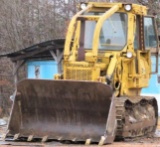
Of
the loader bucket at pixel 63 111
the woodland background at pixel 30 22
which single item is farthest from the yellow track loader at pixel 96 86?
the woodland background at pixel 30 22

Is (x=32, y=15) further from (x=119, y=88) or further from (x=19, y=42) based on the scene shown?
(x=119, y=88)

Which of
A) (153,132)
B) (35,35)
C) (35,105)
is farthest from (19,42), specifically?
(35,105)

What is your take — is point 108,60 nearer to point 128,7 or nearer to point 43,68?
point 128,7

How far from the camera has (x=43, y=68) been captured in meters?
27.0

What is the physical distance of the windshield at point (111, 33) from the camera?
12367 millimetres

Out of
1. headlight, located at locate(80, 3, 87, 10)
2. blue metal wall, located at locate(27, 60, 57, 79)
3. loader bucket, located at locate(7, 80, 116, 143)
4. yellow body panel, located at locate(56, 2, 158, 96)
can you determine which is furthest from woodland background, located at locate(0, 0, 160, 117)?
loader bucket, located at locate(7, 80, 116, 143)

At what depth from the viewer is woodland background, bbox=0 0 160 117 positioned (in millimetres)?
34844

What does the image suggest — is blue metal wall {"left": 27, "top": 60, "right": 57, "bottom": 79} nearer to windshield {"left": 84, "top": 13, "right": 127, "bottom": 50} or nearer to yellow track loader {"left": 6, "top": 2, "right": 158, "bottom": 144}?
yellow track loader {"left": 6, "top": 2, "right": 158, "bottom": 144}

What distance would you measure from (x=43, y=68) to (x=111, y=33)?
580 inches

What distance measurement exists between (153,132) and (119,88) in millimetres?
2137

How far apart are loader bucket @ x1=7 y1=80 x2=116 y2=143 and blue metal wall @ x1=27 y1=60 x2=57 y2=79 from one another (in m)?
14.9


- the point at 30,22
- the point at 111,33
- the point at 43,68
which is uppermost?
the point at 30,22

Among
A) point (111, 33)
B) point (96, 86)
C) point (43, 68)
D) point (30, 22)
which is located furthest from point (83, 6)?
point (30, 22)

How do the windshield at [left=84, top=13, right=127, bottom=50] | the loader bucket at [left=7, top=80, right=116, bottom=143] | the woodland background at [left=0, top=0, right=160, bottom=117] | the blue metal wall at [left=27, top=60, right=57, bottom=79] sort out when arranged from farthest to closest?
the woodland background at [left=0, top=0, right=160, bottom=117], the blue metal wall at [left=27, top=60, right=57, bottom=79], the windshield at [left=84, top=13, right=127, bottom=50], the loader bucket at [left=7, top=80, right=116, bottom=143]
